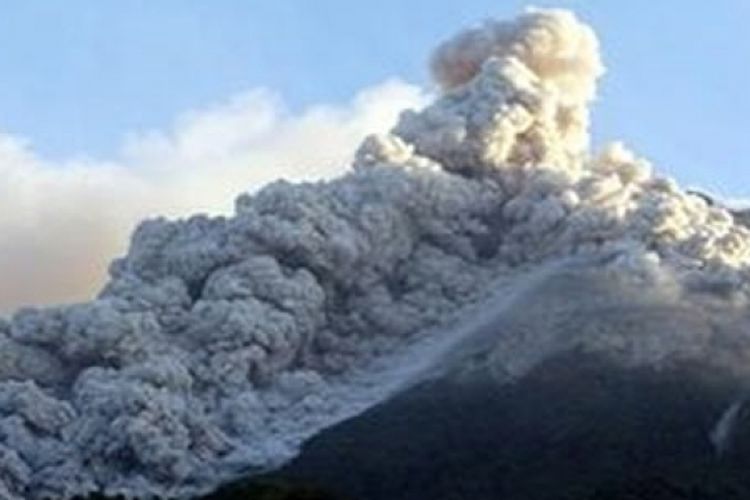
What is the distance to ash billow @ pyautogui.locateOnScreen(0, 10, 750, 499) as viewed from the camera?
8875 cm

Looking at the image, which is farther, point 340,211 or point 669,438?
point 340,211

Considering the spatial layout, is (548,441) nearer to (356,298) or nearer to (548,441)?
(548,441)

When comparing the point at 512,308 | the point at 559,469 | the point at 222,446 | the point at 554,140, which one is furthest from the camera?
the point at 554,140

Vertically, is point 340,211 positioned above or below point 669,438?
above

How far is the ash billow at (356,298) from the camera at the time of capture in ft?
291

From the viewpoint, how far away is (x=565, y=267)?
97.9 meters

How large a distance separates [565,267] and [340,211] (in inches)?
335

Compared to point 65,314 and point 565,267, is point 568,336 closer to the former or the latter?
point 565,267

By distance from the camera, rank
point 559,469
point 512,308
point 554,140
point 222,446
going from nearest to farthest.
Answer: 1. point 559,469
2. point 222,446
3. point 512,308
4. point 554,140

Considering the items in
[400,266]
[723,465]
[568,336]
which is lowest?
[723,465]

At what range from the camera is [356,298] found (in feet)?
325

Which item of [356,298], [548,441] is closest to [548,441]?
[548,441]

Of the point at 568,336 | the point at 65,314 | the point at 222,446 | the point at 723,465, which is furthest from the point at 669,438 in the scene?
the point at 65,314

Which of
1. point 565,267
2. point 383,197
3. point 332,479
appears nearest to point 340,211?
point 383,197
